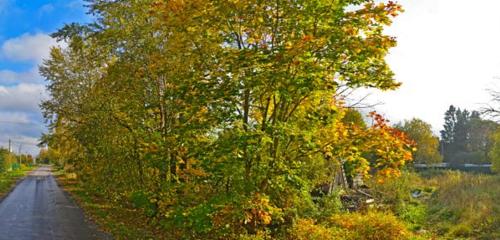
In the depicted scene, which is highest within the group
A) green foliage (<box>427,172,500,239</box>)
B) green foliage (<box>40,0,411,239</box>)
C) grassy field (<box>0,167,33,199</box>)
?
green foliage (<box>40,0,411,239</box>)

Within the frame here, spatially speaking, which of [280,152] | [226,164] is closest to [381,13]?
[280,152]

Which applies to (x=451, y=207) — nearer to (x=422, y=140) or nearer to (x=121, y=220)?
(x=121, y=220)

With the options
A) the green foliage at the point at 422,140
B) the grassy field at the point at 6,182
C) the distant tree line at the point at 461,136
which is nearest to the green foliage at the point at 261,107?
the grassy field at the point at 6,182

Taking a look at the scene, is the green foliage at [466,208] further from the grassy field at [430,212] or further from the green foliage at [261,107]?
the green foliage at [261,107]

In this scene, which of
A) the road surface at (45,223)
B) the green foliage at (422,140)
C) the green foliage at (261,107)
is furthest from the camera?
the green foliage at (422,140)

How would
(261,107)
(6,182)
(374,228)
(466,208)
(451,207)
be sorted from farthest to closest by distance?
1. (6,182)
2. (451,207)
3. (466,208)
4. (374,228)
5. (261,107)

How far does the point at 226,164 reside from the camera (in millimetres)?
9617

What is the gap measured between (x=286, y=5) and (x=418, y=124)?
53.4 metres

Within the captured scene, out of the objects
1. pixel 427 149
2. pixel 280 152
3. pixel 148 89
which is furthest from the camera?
pixel 427 149

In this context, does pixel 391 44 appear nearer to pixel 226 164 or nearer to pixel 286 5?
pixel 286 5

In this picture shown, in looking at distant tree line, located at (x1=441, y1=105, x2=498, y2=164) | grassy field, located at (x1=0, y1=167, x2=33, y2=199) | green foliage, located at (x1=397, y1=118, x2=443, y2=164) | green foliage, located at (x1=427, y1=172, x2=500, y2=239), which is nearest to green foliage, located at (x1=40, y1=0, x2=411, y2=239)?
green foliage, located at (x1=427, y1=172, x2=500, y2=239)

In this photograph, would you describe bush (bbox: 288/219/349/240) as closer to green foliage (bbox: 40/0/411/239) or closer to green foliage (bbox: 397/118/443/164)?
green foliage (bbox: 40/0/411/239)

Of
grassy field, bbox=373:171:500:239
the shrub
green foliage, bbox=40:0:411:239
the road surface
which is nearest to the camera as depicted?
green foliage, bbox=40:0:411:239

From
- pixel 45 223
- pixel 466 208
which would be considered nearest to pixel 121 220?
pixel 45 223
